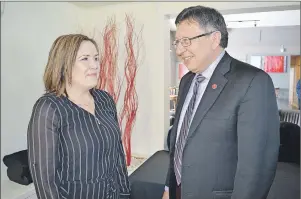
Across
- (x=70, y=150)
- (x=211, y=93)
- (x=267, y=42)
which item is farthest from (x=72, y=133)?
(x=267, y=42)

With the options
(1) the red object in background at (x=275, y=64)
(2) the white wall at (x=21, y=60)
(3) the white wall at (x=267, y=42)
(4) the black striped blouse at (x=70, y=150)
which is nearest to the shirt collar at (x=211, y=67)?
(4) the black striped blouse at (x=70, y=150)

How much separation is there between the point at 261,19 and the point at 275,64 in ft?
4.40

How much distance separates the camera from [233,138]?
1012 mm

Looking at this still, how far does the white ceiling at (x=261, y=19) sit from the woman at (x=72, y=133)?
11.4ft

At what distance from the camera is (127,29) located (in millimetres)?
2777

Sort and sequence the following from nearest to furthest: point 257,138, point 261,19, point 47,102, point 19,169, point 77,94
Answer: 1. point 257,138
2. point 47,102
3. point 77,94
4. point 19,169
5. point 261,19

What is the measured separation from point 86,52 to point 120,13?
1746 millimetres

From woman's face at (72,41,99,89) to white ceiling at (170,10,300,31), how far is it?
11.3ft

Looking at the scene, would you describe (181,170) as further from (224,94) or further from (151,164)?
(151,164)

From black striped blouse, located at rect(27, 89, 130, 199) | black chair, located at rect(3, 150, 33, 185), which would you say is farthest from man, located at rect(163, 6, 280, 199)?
black chair, located at rect(3, 150, 33, 185)

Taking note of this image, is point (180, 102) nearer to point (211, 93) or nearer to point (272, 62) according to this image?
point (211, 93)

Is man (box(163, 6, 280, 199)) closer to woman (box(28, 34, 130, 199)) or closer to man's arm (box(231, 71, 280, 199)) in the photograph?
man's arm (box(231, 71, 280, 199))

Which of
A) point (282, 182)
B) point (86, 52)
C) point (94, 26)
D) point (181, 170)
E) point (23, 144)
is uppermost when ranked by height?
point (94, 26)

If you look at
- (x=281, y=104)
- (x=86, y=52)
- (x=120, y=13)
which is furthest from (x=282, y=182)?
(x=281, y=104)
